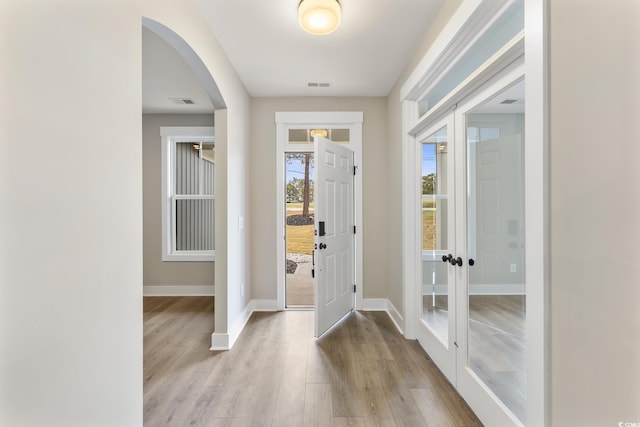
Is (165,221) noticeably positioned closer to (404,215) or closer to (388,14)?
(404,215)

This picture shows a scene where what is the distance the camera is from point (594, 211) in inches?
36.2

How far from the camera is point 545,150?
112 cm

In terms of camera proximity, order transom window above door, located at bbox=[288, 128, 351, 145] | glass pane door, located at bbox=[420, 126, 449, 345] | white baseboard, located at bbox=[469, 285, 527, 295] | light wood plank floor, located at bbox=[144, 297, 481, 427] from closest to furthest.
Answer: white baseboard, located at bbox=[469, 285, 527, 295]
light wood plank floor, located at bbox=[144, 297, 481, 427]
glass pane door, located at bbox=[420, 126, 449, 345]
transom window above door, located at bbox=[288, 128, 351, 145]

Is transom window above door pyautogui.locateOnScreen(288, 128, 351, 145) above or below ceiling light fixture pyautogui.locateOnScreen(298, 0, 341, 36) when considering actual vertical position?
below

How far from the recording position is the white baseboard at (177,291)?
4.35m

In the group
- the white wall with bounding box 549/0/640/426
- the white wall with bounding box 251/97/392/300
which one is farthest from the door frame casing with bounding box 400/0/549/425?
the white wall with bounding box 251/97/392/300

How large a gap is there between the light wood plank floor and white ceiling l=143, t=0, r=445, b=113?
2.71 m

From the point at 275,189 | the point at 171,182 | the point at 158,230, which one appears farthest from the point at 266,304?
the point at 171,182

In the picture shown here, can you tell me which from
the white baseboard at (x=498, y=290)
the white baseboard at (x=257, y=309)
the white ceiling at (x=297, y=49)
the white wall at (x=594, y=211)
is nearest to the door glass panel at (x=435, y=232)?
the white baseboard at (x=498, y=290)

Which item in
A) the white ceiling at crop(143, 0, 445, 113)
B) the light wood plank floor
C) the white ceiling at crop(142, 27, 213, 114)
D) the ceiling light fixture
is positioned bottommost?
the light wood plank floor

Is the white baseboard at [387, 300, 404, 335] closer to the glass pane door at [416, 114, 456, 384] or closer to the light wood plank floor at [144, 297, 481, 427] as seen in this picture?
the light wood plank floor at [144, 297, 481, 427]

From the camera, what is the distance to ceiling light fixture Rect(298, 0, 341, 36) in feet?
6.29

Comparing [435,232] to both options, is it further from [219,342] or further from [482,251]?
[219,342]
